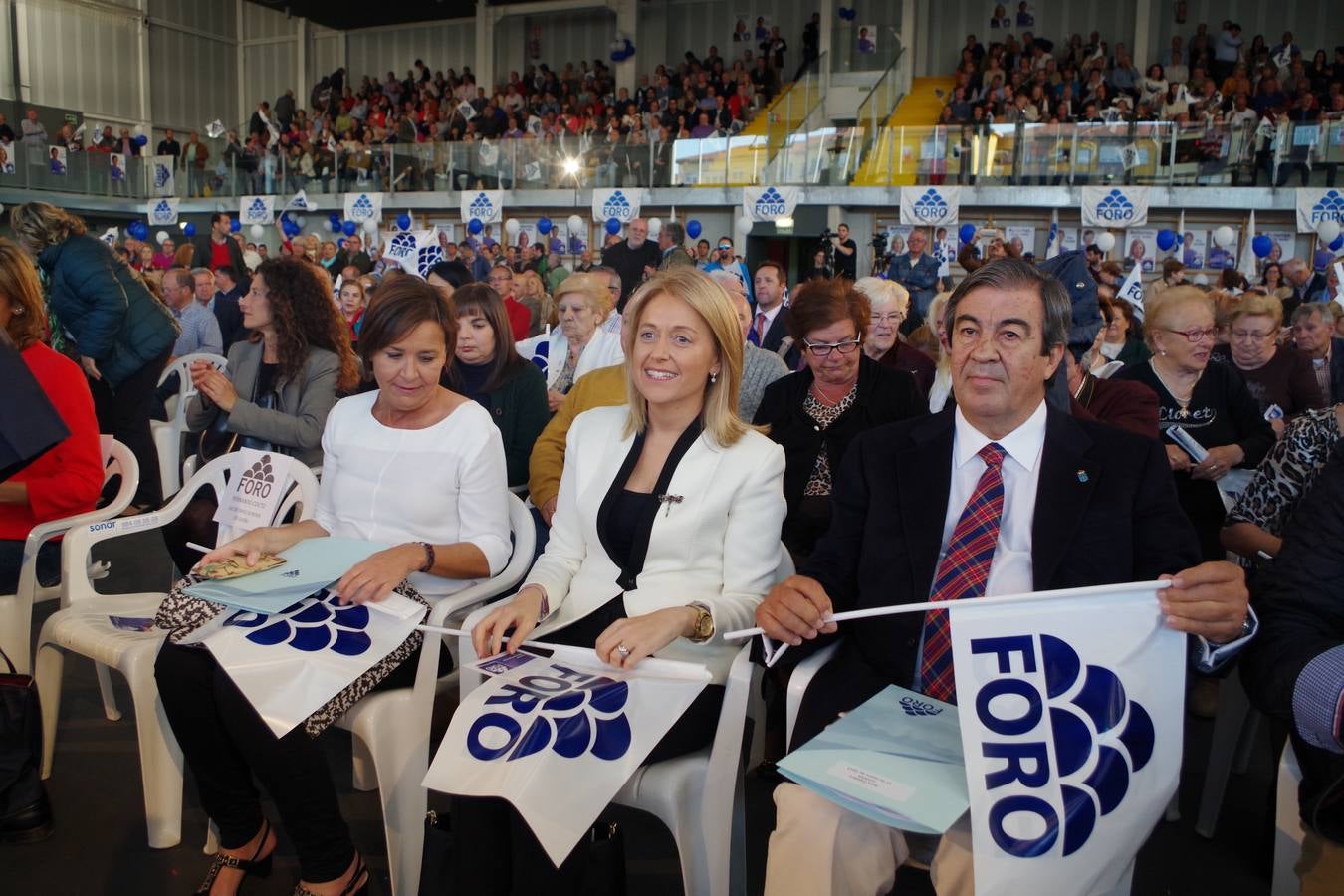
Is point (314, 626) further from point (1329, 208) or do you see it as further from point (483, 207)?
point (483, 207)

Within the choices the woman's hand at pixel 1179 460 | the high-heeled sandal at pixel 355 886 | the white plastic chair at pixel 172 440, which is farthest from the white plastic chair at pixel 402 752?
the white plastic chair at pixel 172 440

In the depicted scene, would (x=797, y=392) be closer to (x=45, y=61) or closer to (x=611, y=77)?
(x=611, y=77)

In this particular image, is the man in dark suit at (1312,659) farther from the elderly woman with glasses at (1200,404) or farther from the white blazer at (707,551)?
the elderly woman with glasses at (1200,404)

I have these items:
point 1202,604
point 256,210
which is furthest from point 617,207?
point 1202,604

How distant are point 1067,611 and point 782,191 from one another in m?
14.3

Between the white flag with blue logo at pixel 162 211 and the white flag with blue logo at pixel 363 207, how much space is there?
4470 millimetres

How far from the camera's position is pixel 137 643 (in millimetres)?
2459

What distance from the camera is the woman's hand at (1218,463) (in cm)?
330

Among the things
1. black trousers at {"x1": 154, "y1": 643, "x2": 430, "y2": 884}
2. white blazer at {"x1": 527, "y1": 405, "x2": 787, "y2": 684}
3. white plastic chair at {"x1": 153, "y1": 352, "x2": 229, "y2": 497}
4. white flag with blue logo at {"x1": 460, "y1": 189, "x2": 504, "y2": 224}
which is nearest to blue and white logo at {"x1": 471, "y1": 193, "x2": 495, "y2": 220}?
white flag with blue logo at {"x1": 460, "y1": 189, "x2": 504, "y2": 224}

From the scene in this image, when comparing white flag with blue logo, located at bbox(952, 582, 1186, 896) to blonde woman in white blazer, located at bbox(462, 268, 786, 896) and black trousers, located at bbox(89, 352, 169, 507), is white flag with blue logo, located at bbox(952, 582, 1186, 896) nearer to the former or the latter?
blonde woman in white blazer, located at bbox(462, 268, 786, 896)

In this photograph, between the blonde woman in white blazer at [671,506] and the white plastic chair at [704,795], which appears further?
the blonde woman in white blazer at [671,506]

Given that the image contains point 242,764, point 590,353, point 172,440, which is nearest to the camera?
point 242,764

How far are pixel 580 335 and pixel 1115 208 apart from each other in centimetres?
1135

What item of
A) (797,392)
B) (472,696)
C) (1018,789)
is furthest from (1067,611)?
(797,392)
